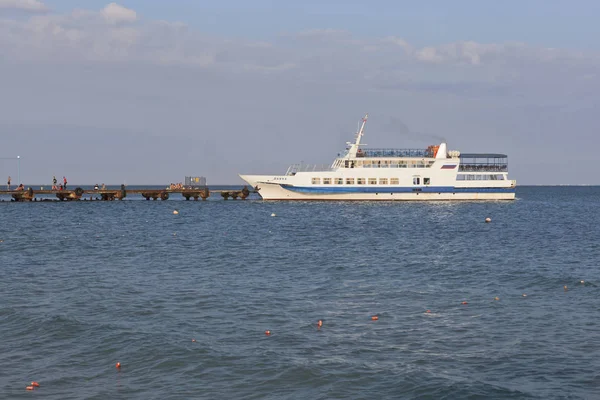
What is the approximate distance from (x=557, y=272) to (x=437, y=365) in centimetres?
1734

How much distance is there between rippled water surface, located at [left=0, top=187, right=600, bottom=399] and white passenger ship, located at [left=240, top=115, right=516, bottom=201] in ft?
175

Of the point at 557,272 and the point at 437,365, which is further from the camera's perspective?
the point at 557,272

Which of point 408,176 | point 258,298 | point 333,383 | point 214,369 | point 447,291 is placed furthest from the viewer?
point 408,176

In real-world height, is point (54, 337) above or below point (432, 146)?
below

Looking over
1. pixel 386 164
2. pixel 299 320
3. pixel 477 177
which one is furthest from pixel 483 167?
pixel 299 320

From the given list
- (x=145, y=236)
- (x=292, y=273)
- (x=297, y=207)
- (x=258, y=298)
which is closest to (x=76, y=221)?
(x=145, y=236)

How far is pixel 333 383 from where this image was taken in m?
14.8

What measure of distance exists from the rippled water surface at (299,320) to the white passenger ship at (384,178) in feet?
175

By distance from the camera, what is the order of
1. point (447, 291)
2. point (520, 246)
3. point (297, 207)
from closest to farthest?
point (447, 291) → point (520, 246) → point (297, 207)

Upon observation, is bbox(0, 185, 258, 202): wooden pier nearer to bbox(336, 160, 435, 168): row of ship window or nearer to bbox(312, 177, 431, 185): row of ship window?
bbox(312, 177, 431, 185): row of ship window

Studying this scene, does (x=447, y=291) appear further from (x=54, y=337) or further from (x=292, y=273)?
(x=54, y=337)

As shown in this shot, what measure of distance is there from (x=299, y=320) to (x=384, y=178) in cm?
7878

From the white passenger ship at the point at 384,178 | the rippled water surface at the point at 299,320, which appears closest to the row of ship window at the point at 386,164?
the white passenger ship at the point at 384,178

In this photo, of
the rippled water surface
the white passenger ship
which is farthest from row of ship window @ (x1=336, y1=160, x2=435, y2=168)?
the rippled water surface
